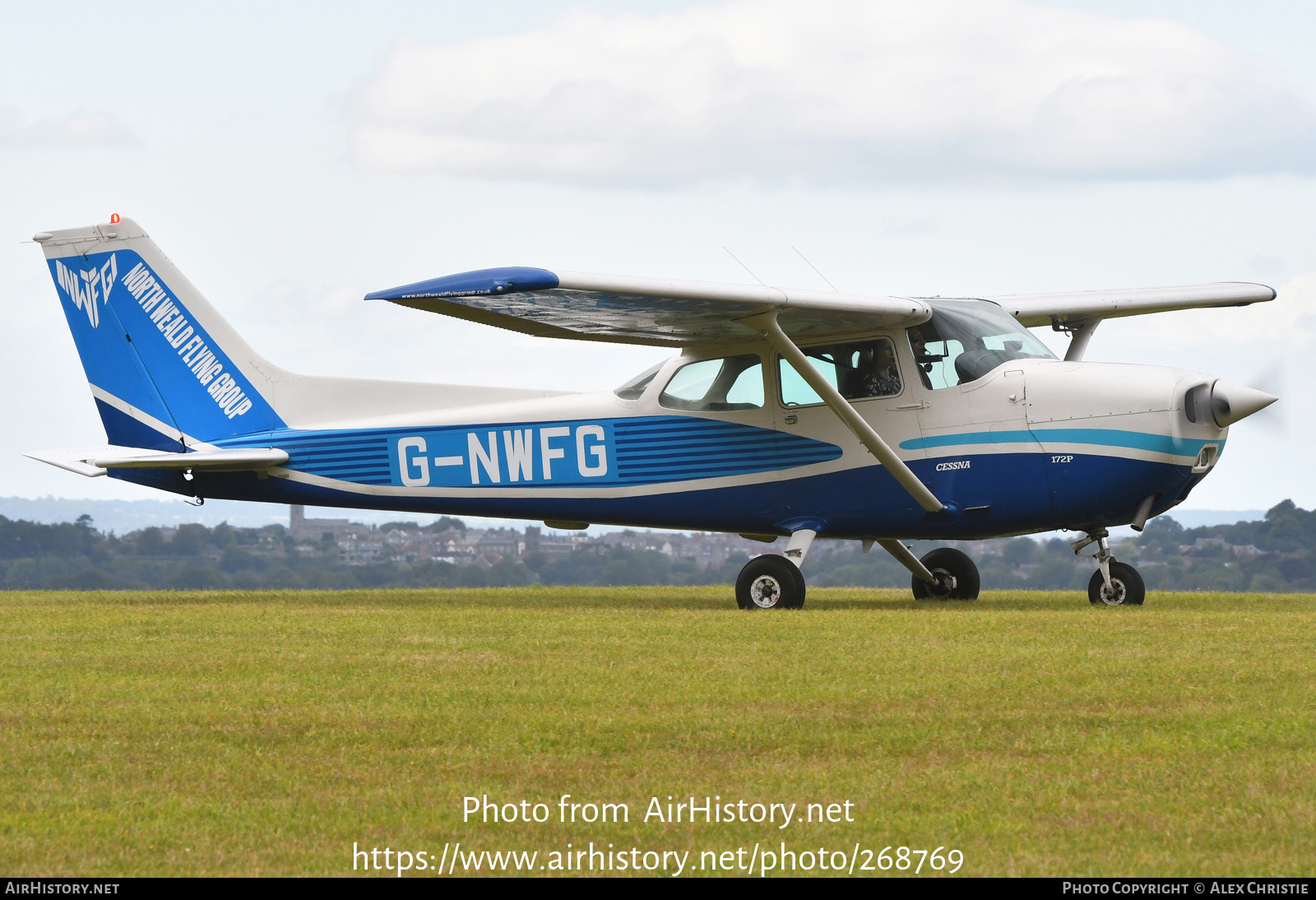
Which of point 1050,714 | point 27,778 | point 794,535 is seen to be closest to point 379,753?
point 27,778

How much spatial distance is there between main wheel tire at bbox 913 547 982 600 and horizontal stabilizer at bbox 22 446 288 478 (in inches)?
280

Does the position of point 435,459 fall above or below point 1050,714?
above

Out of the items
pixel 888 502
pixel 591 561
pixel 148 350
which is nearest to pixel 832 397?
pixel 888 502

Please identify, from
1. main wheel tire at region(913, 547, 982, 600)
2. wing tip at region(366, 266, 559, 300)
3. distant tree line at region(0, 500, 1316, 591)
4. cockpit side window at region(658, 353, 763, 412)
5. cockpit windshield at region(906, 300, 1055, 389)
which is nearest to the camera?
wing tip at region(366, 266, 559, 300)

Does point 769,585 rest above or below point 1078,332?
below

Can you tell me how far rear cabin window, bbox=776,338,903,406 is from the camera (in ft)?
48.3

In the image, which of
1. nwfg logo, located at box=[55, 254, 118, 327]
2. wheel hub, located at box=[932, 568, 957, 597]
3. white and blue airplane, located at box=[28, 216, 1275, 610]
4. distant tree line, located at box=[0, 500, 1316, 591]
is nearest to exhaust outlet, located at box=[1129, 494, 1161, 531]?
white and blue airplane, located at box=[28, 216, 1275, 610]

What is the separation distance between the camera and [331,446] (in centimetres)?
1697

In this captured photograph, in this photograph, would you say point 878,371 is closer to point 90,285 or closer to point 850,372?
point 850,372

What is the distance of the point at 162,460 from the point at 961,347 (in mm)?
8590

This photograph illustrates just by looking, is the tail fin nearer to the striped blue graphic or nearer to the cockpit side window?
the striped blue graphic

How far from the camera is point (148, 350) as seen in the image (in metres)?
17.6

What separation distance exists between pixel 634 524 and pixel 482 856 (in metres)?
11.1

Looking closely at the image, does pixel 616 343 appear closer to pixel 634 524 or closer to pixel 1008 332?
pixel 634 524
